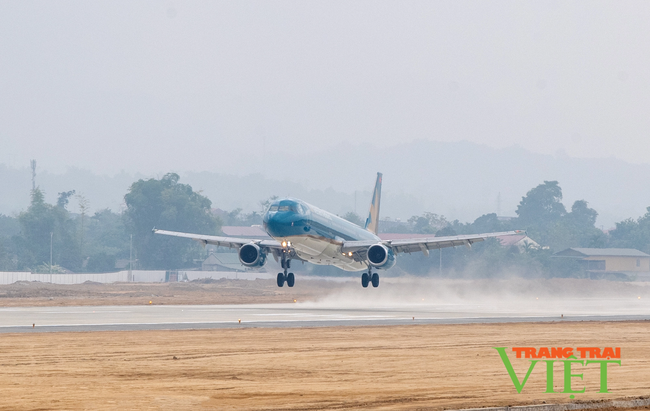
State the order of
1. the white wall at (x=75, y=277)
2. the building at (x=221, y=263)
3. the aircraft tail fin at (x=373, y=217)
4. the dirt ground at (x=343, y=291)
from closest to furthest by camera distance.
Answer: the aircraft tail fin at (x=373, y=217)
the dirt ground at (x=343, y=291)
the white wall at (x=75, y=277)
the building at (x=221, y=263)

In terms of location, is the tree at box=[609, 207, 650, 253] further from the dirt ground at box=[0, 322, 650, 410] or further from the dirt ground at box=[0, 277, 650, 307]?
→ the dirt ground at box=[0, 322, 650, 410]

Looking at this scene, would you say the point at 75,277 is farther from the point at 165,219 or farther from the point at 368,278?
the point at 368,278

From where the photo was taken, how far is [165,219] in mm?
190000

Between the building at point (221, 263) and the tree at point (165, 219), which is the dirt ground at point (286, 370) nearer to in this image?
the building at point (221, 263)

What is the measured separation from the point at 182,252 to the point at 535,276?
90637mm

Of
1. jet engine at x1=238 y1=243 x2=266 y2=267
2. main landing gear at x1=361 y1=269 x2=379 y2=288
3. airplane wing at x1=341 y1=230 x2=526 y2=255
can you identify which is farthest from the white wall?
airplane wing at x1=341 y1=230 x2=526 y2=255

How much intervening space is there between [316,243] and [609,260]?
366ft

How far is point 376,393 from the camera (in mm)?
20109

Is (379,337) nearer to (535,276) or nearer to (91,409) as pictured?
(91,409)

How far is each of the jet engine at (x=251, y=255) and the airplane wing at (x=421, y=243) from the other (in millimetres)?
6089

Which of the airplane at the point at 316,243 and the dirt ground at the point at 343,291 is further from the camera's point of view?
the dirt ground at the point at 343,291

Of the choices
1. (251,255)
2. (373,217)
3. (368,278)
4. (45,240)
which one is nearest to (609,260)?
(373,217)

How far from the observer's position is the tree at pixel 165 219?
602 ft

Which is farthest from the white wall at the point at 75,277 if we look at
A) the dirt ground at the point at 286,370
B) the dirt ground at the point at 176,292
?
the dirt ground at the point at 286,370
